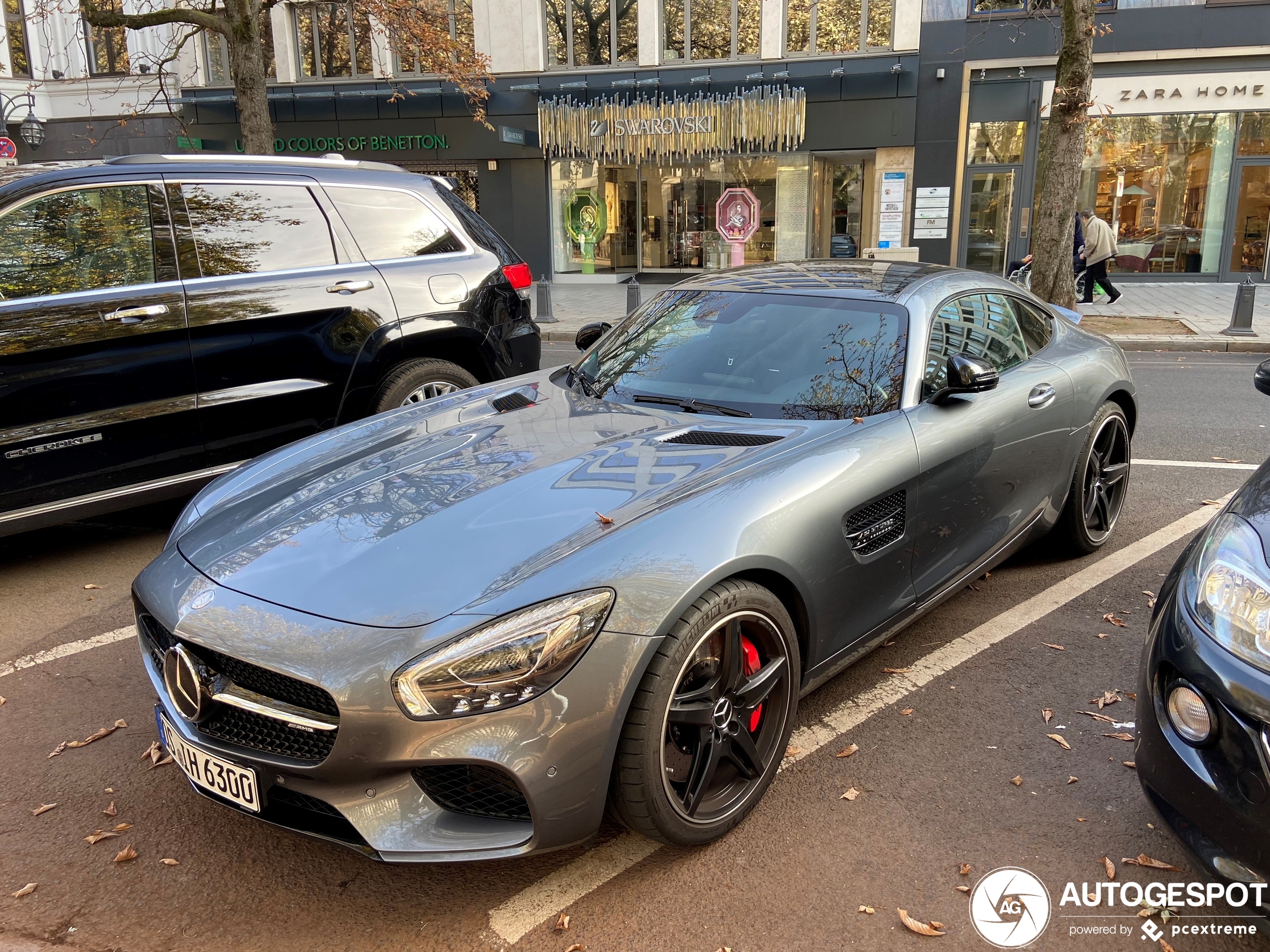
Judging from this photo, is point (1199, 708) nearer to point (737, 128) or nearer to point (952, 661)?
point (952, 661)

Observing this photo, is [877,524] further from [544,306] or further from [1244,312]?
[544,306]

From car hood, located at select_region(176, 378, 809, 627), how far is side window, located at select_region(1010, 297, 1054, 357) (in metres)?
1.75

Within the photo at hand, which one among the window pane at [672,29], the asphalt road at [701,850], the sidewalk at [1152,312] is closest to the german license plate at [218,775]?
the asphalt road at [701,850]

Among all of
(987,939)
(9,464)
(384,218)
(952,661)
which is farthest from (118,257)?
(987,939)

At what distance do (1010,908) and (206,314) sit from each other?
4.36 m

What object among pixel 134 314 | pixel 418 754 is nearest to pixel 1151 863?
pixel 418 754

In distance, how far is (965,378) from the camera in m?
3.44

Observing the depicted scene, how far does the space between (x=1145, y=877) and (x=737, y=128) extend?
19.9m

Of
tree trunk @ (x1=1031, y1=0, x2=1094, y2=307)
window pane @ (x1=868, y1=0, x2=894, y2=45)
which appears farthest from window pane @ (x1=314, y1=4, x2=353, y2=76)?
tree trunk @ (x1=1031, y1=0, x2=1094, y2=307)

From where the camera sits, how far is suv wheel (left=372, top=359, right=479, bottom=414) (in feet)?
18.1

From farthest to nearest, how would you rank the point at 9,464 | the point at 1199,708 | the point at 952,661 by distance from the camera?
the point at 9,464
the point at 952,661
the point at 1199,708

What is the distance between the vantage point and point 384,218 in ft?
18.7

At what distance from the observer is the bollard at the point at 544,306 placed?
1522cm

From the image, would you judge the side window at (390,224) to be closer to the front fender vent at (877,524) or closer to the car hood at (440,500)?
the car hood at (440,500)
